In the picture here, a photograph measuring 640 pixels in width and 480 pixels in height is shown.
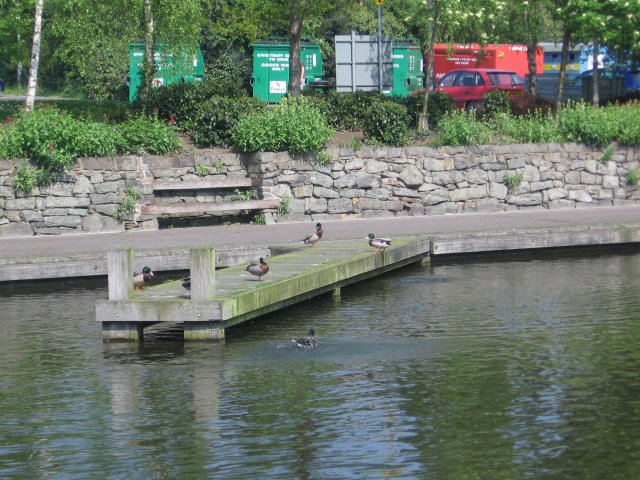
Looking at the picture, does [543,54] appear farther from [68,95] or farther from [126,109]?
[126,109]

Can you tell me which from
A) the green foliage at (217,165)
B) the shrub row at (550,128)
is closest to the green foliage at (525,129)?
the shrub row at (550,128)

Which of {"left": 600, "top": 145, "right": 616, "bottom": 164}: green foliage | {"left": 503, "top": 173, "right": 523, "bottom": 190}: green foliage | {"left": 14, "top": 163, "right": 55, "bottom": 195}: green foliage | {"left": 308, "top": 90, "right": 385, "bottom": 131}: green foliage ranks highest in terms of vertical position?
{"left": 308, "top": 90, "right": 385, "bottom": 131}: green foliage

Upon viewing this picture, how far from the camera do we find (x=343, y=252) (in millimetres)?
21531

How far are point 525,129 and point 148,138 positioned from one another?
32.2 feet

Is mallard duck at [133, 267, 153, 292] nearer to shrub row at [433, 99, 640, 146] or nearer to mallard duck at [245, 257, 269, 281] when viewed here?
mallard duck at [245, 257, 269, 281]

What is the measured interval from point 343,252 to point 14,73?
1832 inches

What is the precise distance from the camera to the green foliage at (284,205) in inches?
1081

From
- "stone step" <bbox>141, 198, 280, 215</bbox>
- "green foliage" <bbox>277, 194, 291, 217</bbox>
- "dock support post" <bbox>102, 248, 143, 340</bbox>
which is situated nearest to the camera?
"dock support post" <bbox>102, 248, 143, 340</bbox>

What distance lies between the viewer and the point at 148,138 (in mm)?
27734

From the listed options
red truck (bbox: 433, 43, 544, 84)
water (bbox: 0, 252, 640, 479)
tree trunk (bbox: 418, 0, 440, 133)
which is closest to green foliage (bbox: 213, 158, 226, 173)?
tree trunk (bbox: 418, 0, 440, 133)

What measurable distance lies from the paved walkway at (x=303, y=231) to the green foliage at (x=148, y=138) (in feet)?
8.27

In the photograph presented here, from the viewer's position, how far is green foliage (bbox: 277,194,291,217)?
27453 mm

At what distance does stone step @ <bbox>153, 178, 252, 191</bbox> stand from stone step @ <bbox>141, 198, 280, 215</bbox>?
59cm

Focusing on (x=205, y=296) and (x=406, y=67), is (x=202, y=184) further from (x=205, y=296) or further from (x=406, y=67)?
(x=406, y=67)
